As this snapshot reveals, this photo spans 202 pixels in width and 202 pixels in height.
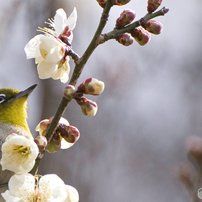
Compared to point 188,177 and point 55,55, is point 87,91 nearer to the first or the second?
point 55,55

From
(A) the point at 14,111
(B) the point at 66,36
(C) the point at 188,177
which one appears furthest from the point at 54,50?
(C) the point at 188,177

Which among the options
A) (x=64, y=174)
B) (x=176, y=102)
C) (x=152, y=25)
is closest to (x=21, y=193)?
(x=152, y=25)

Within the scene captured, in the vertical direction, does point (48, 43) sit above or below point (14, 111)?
above

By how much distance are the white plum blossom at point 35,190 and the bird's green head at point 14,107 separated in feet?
2.10

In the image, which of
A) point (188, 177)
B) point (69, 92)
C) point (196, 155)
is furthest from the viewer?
point (188, 177)

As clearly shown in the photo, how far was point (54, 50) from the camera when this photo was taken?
1.75 ft

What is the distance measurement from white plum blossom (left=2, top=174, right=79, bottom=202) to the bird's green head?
640mm

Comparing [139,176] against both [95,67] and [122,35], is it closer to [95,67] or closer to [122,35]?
[95,67]

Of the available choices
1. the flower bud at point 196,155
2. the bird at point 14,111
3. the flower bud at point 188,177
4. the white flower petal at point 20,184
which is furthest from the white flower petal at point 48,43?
the flower bud at point 188,177

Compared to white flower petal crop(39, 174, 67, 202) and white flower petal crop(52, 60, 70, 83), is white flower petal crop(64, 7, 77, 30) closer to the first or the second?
white flower petal crop(52, 60, 70, 83)

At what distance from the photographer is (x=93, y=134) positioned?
9.48 ft

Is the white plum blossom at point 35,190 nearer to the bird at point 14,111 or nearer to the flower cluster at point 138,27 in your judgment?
the flower cluster at point 138,27

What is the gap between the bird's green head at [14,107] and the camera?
1.17 metres

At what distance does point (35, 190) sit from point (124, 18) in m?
0.39
